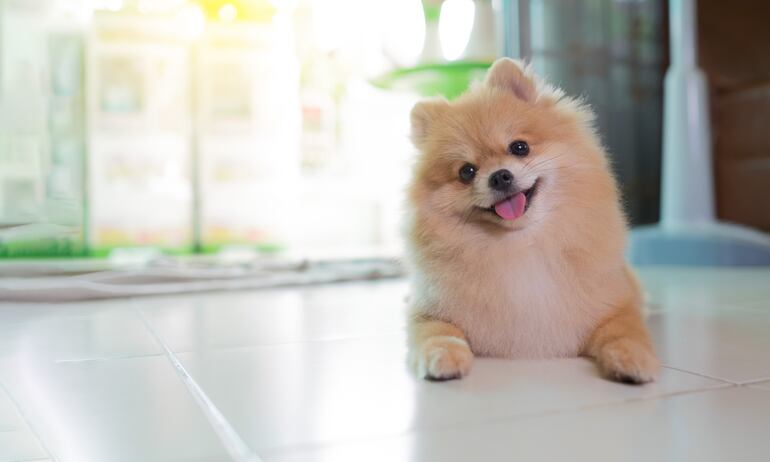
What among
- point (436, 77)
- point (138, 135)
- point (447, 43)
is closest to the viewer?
point (436, 77)

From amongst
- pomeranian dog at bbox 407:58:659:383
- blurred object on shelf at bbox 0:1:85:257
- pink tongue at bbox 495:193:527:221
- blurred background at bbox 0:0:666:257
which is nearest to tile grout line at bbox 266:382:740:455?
pomeranian dog at bbox 407:58:659:383

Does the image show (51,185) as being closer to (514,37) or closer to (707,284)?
(514,37)

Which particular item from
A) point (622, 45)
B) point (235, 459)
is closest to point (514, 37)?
point (622, 45)

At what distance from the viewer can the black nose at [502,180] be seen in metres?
1.09

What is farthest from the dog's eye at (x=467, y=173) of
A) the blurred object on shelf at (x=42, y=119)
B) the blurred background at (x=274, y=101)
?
the blurred object on shelf at (x=42, y=119)

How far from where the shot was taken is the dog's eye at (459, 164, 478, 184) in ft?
3.84

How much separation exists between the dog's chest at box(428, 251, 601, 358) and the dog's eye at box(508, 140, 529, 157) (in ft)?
0.66

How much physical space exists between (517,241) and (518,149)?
172mm

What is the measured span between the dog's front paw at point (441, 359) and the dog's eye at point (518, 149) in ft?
1.20

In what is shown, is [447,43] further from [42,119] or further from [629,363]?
[629,363]

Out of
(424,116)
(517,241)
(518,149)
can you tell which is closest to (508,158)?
(518,149)

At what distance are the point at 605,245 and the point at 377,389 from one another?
0.52 m

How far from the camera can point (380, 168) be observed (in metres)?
5.70

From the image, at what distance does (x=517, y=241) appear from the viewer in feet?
3.73
